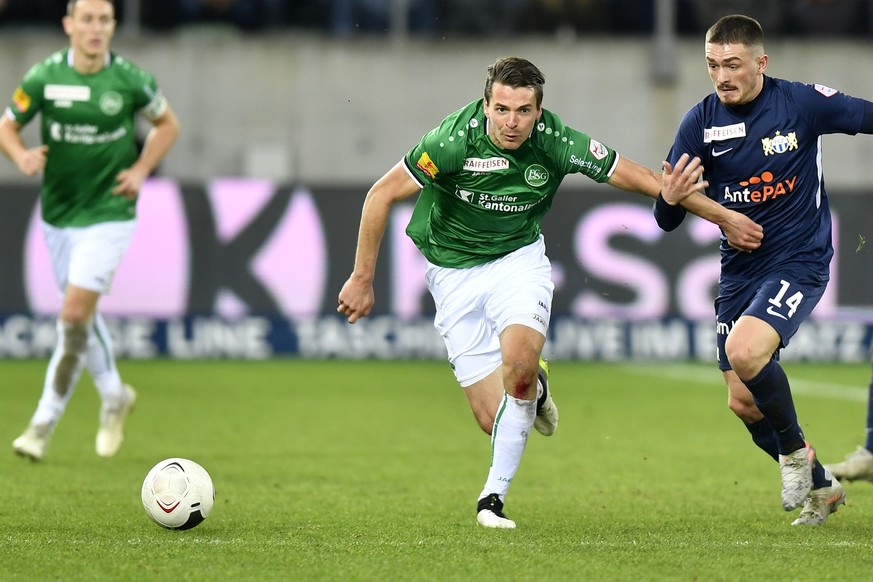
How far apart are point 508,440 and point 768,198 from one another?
1613 mm

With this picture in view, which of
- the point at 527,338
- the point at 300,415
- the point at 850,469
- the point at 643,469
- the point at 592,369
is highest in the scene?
the point at 527,338

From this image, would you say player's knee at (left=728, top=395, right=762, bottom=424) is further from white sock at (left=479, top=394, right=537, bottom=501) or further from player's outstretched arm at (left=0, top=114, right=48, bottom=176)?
player's outstretched arm at (left=0, top=114, right=48, bottom=176)

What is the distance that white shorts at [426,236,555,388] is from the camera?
666 cm

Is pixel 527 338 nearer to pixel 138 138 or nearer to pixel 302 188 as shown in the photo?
pixel 302 188

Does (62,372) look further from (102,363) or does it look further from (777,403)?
(777,403)

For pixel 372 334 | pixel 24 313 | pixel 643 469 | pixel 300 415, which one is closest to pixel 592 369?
pixel 372 334

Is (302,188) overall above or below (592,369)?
above

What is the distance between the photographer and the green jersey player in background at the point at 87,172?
900cm

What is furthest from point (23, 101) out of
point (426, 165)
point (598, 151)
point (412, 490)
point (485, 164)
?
point (598, 151)

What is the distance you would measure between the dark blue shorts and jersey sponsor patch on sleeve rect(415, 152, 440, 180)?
4.95 ft

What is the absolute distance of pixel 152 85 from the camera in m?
9.33

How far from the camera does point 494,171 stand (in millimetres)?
6496

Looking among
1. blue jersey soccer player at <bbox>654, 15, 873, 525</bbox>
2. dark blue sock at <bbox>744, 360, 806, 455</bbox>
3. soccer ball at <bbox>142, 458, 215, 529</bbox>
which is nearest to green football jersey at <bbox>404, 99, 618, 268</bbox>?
blue jersey soccer player at <bbox>654, 15, 873, 525</bbox>

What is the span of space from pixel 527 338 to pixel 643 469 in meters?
2.72
